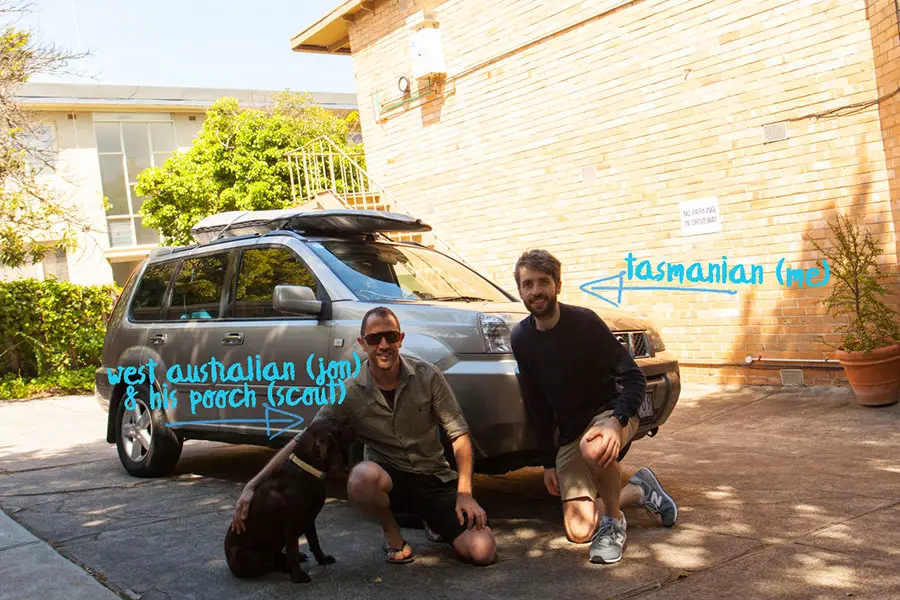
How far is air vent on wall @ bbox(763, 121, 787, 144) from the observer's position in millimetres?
8734

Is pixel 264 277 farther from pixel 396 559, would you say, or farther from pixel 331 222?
pixel 396 559

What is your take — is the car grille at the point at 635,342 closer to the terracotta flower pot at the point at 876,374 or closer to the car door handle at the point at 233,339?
the car door handle at the point at 233,339

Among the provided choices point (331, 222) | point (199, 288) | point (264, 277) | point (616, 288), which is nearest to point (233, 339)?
point (264, 277)

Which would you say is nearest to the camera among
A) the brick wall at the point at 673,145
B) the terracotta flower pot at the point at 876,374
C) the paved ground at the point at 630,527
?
the paved ground at the point at 630,527

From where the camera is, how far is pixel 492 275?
12.4m

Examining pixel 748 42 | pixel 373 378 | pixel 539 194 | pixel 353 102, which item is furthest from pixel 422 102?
pixel 353 102

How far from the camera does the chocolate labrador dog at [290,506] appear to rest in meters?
3.87

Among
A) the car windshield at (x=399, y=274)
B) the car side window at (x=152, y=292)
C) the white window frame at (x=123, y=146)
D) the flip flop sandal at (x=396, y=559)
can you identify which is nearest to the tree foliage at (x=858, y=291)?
the car windshield at (x=399, y=274)

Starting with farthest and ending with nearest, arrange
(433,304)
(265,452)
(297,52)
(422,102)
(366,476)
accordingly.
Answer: (297,52) → (422,102) → (265,452) → (433,304) → (366,476)

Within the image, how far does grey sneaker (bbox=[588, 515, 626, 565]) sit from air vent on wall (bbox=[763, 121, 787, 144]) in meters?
5.91

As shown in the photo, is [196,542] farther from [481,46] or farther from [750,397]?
[481,46]

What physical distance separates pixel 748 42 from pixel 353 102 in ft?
88.9

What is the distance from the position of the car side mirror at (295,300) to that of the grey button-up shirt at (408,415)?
97 cm

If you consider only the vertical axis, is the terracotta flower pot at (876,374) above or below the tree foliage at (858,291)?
below
